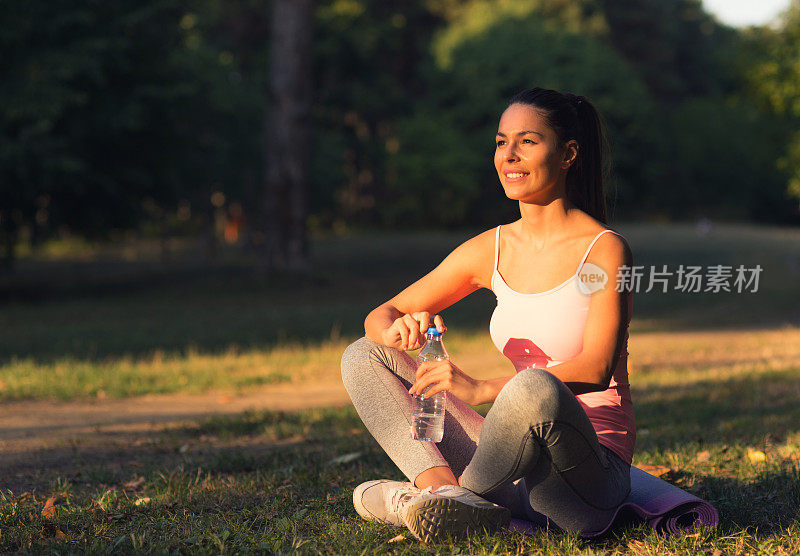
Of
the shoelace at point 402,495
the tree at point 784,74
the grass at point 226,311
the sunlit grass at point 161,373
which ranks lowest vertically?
the grass at point 226,311

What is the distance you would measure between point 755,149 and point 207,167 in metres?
44.5

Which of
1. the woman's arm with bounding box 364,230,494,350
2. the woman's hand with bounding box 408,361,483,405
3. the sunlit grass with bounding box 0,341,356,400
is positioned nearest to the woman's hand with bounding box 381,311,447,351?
the woman's arm with bounding box 364,230,494,350

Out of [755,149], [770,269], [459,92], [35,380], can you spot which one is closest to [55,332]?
[35,380]

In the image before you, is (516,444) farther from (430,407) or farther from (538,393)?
(430,407)

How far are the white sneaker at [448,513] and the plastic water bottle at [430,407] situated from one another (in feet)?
1.13

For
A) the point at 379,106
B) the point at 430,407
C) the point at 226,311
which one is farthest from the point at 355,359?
the point at 379,106

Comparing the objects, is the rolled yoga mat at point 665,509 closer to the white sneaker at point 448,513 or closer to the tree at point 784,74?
the white sneaker at point 448,513

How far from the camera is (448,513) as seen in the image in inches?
145

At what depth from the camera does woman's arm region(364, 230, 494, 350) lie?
4.07 m

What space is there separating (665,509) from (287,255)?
2194cm

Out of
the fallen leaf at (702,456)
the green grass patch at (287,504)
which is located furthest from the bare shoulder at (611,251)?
the fallen leaf at (702,456)

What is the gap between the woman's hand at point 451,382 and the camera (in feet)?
12.0

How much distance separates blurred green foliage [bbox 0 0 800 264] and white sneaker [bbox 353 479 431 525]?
1.65m

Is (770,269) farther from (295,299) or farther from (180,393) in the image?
(180,393)
